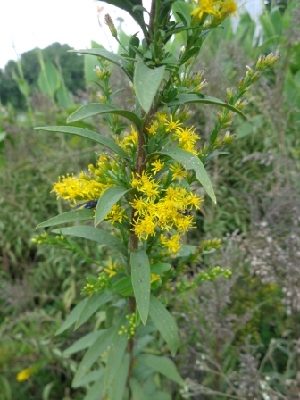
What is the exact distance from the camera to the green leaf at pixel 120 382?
0.96 m

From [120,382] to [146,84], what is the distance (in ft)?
2.42

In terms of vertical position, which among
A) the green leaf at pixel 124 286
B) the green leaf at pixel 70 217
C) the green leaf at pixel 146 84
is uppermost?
the green leaf at pixel 146 84

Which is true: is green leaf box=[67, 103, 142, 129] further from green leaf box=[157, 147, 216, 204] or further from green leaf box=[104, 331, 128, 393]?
green leaf box=[104, 331, 128, 393]

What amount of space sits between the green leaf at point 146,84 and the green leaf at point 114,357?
636 millimetres

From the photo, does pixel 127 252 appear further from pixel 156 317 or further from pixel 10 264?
pixel 10 264

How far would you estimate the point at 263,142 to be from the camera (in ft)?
6.96

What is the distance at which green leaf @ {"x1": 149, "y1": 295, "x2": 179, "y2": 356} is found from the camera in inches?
33.9

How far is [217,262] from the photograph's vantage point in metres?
1.32

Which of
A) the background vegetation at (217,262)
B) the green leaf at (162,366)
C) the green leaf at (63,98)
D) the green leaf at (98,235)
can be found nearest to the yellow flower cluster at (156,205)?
the green leaf at (98,235)

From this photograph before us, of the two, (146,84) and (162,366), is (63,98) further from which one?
(146,84)

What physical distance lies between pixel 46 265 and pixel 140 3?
138 cm

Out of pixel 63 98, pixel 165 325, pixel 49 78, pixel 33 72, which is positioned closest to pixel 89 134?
pixel 165 325

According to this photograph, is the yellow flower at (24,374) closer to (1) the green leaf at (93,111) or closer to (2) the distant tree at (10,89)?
(1) the green leaf at (93,111)

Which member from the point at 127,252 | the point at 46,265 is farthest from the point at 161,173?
the point at 46,265
